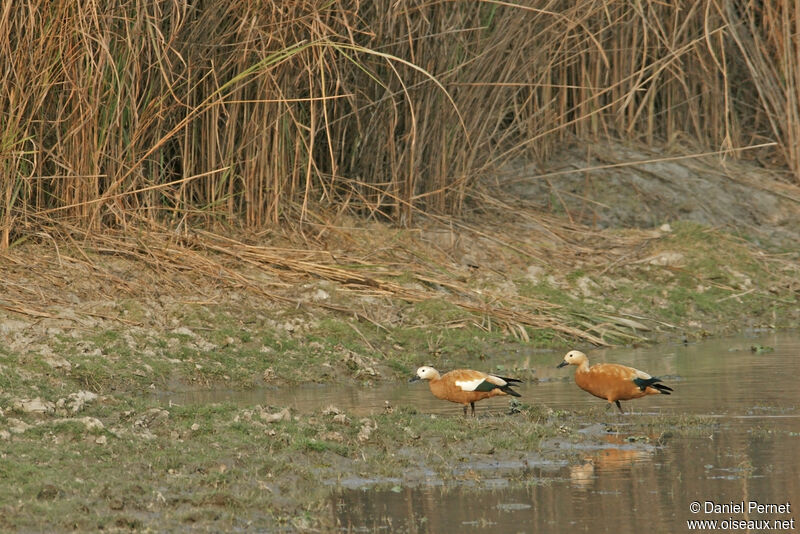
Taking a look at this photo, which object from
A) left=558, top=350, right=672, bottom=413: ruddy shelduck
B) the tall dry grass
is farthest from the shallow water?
the tall dry grass

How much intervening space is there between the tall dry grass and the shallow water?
246cm

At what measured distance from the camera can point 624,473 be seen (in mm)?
6395

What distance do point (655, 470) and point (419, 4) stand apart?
249 inches

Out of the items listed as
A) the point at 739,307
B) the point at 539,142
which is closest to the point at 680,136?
the point at 539,142

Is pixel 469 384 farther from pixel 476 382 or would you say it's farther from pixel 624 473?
pixel 624 473

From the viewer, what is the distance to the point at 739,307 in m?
12.3

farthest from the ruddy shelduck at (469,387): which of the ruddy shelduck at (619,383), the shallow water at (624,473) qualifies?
the ruddy shelduck at (619,383)

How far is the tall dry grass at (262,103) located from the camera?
10281 mm

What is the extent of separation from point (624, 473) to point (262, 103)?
598cm

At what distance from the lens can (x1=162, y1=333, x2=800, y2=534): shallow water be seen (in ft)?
18.3

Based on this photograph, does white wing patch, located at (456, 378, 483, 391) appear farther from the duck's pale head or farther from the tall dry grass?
the tall dry grass

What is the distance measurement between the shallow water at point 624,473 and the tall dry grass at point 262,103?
2458mm

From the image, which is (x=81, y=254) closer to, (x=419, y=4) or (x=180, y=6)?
(x=180, y=6)

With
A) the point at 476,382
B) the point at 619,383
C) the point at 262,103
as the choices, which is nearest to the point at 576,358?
the point at 619,383
